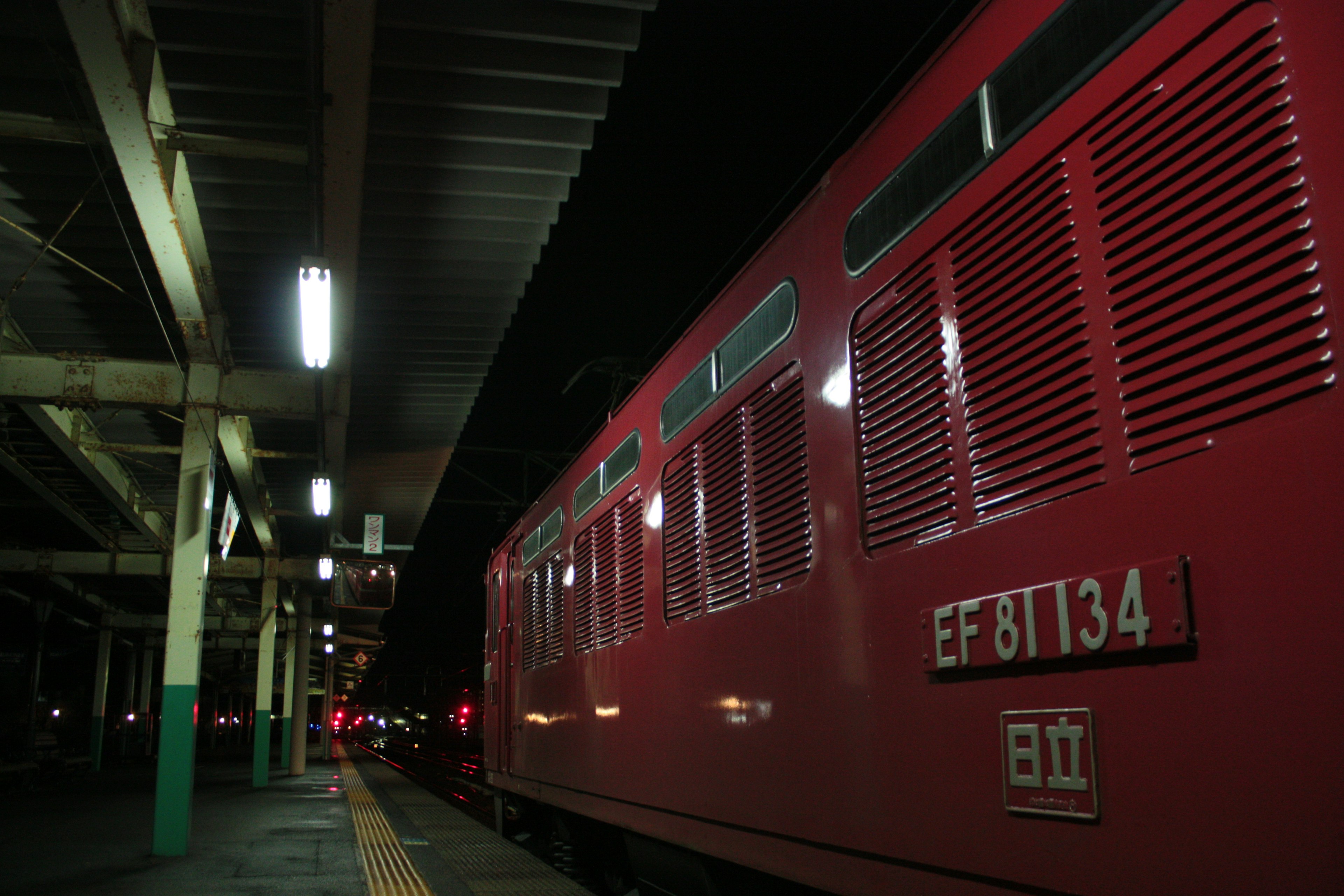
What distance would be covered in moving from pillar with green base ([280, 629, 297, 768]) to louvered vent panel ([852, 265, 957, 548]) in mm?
23065

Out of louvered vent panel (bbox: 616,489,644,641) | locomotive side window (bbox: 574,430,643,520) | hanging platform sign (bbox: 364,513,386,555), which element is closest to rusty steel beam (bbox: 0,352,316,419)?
locomotive side window (bbox: 574,430,643,520)

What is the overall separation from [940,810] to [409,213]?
6.78 meters

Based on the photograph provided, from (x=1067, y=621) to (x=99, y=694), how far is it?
28766 mm

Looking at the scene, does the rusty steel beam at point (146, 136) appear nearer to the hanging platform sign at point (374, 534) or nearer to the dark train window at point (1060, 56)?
the dark train window at point (1060, 56)

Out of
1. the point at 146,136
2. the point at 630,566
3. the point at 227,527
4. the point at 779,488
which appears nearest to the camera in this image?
the point at 779,488

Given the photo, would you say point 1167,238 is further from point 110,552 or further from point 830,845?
point 110,552

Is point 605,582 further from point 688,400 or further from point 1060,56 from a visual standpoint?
point 1060,56

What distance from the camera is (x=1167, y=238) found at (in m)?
1.97

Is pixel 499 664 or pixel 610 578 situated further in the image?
pixel 499 664

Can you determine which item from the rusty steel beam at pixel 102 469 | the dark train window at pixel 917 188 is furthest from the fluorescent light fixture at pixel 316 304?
the dark train window at pixel 917 188

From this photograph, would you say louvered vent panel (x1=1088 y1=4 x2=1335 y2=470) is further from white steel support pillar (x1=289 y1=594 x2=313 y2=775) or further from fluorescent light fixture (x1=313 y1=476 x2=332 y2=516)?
white steel support pillar (x1=289 y1=594 x2=313 y2=775)

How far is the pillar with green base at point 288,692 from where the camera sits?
79.1 ft

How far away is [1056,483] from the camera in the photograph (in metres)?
2.22

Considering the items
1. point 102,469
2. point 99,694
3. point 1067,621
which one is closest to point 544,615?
point 1067,621
